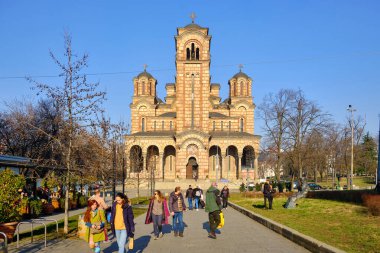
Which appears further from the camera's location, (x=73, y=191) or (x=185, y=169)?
(x=185, y=169)

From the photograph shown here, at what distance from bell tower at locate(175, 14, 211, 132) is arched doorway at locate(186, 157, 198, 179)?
4.93m

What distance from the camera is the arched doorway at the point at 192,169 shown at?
6355 centimetres

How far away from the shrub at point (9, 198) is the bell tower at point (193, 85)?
165 ft

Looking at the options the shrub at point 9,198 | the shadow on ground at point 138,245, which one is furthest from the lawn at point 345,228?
the shrub at point 9,198

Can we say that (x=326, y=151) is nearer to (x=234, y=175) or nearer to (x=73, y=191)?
(x=234, y=175)

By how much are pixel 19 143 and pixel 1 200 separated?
3499 cm

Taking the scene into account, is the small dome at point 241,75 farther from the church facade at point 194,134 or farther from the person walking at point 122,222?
the person walking at point 122,222

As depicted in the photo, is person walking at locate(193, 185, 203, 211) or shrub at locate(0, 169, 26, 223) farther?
person walking at locate(193, 185, 203, 211)

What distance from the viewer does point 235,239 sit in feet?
42.0

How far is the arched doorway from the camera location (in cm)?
6355

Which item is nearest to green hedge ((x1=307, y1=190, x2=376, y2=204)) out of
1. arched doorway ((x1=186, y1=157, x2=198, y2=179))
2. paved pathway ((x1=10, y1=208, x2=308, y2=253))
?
paved pathway ((x1=10, y1=208, x2=308, y2=253))

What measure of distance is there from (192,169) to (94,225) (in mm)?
55426

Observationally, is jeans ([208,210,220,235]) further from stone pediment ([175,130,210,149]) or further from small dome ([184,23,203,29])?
small dome ([184,23,203,29])

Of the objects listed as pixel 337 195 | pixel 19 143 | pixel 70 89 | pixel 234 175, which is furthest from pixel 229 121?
pixel 70 89
